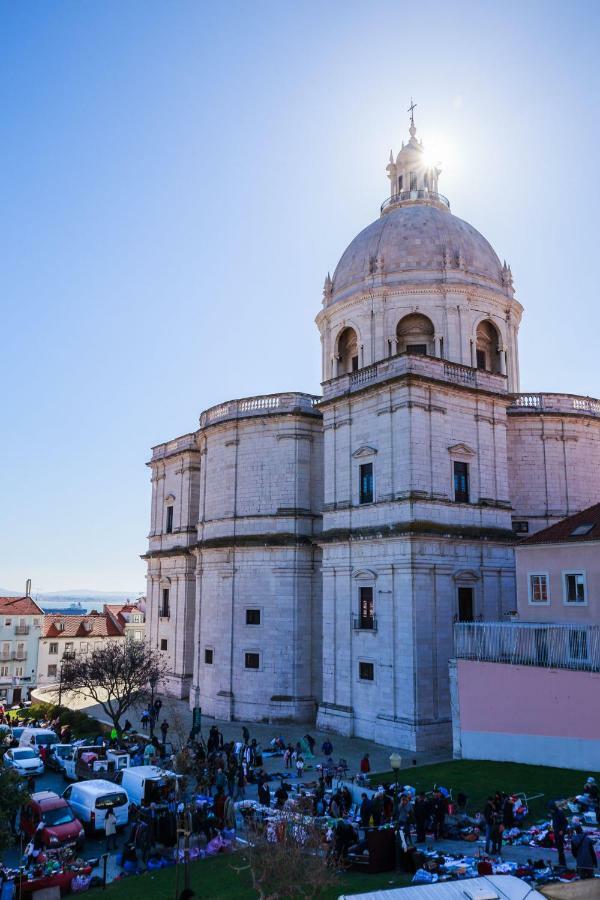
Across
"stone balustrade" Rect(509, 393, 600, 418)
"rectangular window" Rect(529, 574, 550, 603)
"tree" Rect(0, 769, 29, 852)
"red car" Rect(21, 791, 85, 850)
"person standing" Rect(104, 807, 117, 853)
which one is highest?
"stone balustrade" Rect(509, 393, 600, 418)

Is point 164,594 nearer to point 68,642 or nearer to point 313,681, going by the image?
point 313,681

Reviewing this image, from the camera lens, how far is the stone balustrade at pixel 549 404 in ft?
123


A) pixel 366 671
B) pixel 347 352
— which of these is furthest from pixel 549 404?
pixel 366 671

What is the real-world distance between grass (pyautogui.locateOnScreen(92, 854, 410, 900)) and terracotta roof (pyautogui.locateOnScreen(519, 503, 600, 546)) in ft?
46.5

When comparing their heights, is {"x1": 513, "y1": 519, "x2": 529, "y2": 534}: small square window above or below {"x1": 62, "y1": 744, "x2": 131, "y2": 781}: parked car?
above

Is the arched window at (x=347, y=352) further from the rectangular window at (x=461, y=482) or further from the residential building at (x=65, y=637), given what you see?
the residential building at (x=65, y=637)

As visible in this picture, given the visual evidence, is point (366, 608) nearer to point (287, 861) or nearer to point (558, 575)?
point (558, 575)

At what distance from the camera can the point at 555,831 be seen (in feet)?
53.6

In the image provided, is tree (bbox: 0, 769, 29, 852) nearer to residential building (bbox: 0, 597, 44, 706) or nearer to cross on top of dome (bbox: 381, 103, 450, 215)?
cross on top of dome (bbox: 381, 103, 450, 215)

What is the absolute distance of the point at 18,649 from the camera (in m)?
66.3

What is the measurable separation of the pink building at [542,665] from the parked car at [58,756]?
15.4 meters

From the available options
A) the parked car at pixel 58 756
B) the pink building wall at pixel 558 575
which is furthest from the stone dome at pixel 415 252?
the parked car at pixel 58 756

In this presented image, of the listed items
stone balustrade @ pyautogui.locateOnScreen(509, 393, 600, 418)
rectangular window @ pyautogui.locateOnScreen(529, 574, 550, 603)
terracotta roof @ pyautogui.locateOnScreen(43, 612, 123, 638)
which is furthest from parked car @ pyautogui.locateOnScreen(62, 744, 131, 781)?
terracotta roof @ pyautogui.locateOnScreen(43, 612, 123, 638)

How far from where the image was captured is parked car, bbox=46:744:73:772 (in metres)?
29.4
